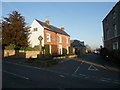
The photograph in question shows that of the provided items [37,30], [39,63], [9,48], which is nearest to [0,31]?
[9,48]

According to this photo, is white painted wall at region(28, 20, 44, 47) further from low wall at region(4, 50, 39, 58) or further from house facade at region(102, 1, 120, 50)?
house facade at region(102, 1, 120, 50)

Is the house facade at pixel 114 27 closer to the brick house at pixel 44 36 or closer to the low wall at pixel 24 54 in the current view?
the brick house at pixel 44 36

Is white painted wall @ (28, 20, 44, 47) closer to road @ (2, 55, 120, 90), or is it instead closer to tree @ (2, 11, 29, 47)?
tree @ (2, 11, 29, 47)

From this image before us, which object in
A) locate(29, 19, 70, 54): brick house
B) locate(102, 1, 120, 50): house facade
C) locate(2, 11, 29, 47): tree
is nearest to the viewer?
locate(102, 1, 120, 50): house facade

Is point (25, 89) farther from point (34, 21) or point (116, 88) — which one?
point (34, 21)

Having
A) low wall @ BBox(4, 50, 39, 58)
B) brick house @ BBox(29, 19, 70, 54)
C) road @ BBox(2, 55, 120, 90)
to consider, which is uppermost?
brick house @ BBox(29, 19, 70, 54)

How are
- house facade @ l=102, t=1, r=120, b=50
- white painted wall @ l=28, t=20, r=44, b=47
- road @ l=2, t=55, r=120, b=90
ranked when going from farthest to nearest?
white painted wall @ l=28, t=20, r=44, b=47, house facade @ l=102, t=1, r=120, b=50, road @ l=2, t=55, r=120, b=90

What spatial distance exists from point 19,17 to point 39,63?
13.5m

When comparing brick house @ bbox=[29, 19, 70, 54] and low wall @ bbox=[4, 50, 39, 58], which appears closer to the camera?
low wall @ bbox=[4, 50, 39, 58]

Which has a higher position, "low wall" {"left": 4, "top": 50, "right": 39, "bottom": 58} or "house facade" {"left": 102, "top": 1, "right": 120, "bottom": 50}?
"house facade" {"left": 102, "top": 1, "right": 120, "bottom": 50}

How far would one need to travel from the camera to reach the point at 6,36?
21.4 m

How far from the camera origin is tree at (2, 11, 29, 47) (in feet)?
70.3

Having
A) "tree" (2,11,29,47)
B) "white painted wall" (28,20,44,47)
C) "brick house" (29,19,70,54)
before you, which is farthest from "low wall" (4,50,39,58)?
"white painted wall" (28,20,44,47)

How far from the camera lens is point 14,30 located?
21547 mm
